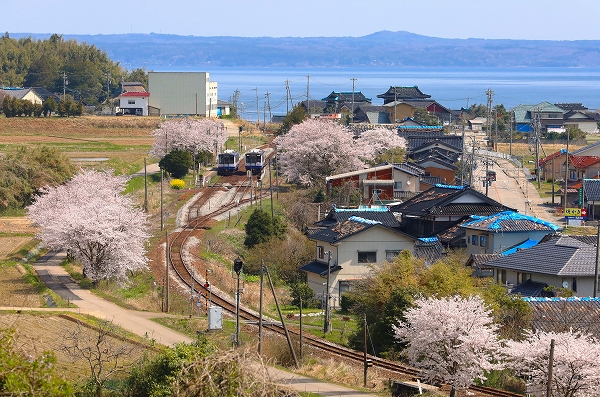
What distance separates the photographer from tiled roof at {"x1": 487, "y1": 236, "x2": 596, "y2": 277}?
22344mm

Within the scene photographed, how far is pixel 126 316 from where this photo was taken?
68.7 feet

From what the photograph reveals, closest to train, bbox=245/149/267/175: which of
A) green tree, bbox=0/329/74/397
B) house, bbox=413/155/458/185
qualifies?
house, bbox=413/155/458/185

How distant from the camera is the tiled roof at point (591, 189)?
37.2m

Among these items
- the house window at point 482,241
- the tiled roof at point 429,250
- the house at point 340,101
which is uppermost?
the house at point 340,101

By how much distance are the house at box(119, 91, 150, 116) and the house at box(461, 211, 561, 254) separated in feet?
166

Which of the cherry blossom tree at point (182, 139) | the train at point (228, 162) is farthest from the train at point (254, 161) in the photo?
the cherry blossom tree at point (182, 139)

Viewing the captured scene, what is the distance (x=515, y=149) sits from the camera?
63.4 metres

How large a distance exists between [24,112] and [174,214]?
37330 mm

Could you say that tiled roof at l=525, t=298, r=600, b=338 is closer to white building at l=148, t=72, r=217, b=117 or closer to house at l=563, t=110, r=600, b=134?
white building at l=148, t=72, r=217, b=117

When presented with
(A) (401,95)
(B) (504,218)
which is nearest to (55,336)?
(B) (504,218)

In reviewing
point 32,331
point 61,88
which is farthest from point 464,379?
point 61,88

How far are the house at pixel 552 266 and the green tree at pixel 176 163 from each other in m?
23.9

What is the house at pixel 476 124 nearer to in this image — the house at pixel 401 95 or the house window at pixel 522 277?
the house at pixel 401 95

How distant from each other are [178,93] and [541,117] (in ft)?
95.7
